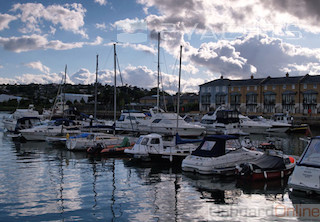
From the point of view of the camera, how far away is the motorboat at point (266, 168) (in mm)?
17562

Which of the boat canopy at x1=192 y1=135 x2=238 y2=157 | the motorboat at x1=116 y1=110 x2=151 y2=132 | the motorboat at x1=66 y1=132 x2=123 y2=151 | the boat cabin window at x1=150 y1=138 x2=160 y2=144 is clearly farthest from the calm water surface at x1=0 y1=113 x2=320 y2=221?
the motorboat at x1=116 y1=110 x2=151 y2=132

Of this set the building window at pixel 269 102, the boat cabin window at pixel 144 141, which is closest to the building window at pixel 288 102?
the building window at pixel 269 102

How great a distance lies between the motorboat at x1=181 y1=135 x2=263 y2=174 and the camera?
18609mm

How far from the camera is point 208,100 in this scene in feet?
328

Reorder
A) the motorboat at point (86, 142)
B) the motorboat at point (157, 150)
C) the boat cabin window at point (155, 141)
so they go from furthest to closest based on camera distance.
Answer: the motorboat at point (86, 142) < the boat cabin window at point (155, 141) < the motorboat at point (157, 150)

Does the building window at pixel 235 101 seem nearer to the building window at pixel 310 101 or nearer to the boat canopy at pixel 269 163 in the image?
the building window at pixel 310 101

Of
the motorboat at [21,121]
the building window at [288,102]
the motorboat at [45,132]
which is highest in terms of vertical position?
the building window at [288,102]

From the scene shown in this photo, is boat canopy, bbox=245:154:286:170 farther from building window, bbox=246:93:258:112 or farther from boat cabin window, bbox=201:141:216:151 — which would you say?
building window, bbox=246:93:258:112

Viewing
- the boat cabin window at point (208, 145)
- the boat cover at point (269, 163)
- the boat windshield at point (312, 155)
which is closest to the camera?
the boat windshield at point (312, 155)

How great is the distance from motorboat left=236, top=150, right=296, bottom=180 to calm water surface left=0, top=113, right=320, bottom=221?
1.90ft

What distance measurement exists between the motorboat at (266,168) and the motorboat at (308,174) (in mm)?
3157

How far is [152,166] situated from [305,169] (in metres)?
10.5

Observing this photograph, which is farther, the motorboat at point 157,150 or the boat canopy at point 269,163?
the motorboat at point 157,150

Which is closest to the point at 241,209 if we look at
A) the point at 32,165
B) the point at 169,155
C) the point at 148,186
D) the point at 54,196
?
the point at 148,186
